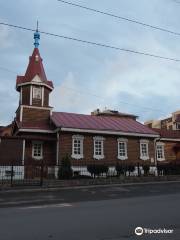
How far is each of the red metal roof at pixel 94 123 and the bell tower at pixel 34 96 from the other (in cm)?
129

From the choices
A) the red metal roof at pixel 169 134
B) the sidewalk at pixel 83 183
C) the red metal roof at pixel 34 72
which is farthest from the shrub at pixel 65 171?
the red metal roof at pixel 169 134

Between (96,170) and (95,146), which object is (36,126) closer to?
(95,146)

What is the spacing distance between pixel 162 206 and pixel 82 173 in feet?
62.8

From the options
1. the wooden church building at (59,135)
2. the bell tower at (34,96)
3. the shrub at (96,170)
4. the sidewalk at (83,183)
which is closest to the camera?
the sidewalk at (83,183)

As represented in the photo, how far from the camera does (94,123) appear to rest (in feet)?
117

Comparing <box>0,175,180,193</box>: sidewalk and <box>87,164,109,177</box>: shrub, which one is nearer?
<box>0,175,180,193</box>: sidewalk

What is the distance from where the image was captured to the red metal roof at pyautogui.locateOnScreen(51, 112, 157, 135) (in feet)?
109

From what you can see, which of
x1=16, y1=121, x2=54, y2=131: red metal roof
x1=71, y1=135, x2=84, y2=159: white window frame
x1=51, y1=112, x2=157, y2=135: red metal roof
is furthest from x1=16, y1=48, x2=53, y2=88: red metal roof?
x1=71, y1=135, x2=84, y2=159: white window frame

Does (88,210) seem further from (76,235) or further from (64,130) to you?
(64,130)

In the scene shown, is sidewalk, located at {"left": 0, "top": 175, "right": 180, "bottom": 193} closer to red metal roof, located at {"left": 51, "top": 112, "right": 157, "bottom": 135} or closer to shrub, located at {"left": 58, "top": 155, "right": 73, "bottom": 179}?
shrub, located at {"left": 58, "top": 155, "right": 73, "bottom": 179}

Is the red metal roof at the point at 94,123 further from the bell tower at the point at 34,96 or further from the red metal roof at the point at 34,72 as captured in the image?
the red metal roof at the point at 34,72

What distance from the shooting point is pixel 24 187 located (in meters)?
21.4

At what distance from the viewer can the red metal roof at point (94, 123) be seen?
33.2m

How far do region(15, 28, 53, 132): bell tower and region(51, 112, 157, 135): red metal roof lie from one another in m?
1.29
